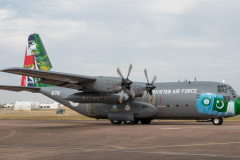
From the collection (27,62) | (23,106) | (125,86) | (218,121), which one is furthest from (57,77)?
(23,106)

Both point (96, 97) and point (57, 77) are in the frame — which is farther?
point (96, 97)

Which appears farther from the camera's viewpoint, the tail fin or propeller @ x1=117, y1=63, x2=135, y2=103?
the tail fin

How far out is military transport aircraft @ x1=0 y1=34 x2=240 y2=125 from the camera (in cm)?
2534

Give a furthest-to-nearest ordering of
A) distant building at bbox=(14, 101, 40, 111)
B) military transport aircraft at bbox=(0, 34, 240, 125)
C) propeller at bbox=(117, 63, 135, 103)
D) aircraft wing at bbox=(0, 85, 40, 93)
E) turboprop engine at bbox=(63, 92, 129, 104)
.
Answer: distant building at bbox=(14, 101, 40, 111) < aircraft wing at bbox=(0, 85, 40, 93) < turboprop engine at bbox=(63, 92, 129, 104) < propeller at bbox=(117, 63, 135, 103) < military transport aircraft at bbox=(0, 34, 240, 125)

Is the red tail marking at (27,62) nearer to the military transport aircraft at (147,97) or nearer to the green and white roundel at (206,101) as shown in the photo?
the military transport aircraft at (147,97)

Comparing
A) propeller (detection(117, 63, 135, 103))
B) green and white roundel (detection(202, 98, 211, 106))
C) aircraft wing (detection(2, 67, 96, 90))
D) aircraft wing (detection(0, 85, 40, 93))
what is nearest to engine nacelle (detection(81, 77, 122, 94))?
aircraft wing (detection(2, 67, 96, 90))

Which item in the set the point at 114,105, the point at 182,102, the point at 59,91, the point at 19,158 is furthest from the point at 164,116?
the point at 19,158

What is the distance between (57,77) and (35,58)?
12.6 meters

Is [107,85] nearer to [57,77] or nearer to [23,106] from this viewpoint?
[57,77]

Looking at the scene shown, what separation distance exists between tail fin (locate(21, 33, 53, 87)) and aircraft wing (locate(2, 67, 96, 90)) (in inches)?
358

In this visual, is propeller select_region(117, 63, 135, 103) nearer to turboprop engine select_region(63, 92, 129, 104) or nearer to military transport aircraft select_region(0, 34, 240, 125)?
military transport aircraft select_region(0, 34, 240, 125)

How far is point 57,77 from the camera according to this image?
2470cm

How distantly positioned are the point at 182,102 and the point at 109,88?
302 inches

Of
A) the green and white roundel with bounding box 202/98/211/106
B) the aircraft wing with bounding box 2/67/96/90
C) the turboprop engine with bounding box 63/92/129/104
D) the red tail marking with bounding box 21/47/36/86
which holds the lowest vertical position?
the green and white roundel with bounding box 202/98/211/106
